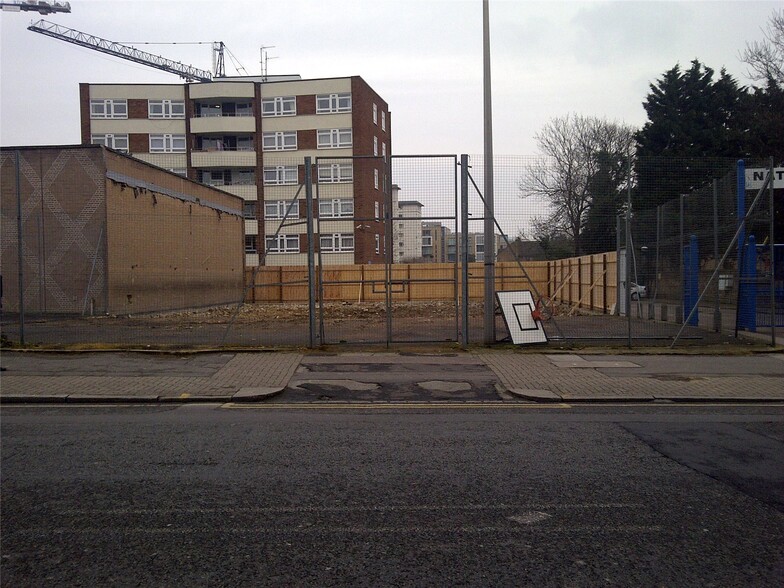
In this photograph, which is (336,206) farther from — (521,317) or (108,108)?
(108,108)

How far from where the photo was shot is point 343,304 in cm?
2706

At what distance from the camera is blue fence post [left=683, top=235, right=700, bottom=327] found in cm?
1430

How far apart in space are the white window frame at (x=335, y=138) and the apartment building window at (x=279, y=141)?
1887mm

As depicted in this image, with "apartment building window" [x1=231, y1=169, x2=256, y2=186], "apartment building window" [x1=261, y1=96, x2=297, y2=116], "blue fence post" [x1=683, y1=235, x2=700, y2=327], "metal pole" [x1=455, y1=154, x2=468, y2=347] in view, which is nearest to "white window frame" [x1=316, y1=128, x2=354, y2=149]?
"apartment building window" [x1=261, y1=96, x2=297, y2=116]

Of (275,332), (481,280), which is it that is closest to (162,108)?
(275,332)

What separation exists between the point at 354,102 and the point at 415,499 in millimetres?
44307

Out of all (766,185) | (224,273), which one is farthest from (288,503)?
(224,273)

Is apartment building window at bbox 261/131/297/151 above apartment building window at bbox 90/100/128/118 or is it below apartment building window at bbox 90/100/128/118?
below

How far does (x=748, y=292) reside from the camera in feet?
45.6

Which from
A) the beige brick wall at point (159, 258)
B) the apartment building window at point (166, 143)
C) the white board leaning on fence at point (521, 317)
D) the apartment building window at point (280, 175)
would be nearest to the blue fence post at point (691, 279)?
the white board leaning on fence at point (521, 317)

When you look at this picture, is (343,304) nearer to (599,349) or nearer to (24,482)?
(599,349)

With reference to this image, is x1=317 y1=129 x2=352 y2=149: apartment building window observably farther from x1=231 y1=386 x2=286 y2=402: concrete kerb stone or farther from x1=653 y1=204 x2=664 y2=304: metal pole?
x1=231 y1=386 x2=286 y2=402: concrete kerb stone

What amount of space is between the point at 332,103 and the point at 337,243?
34.2 m

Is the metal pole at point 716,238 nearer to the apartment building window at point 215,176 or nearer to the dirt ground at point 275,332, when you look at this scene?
the dirt ground at point 275,332
